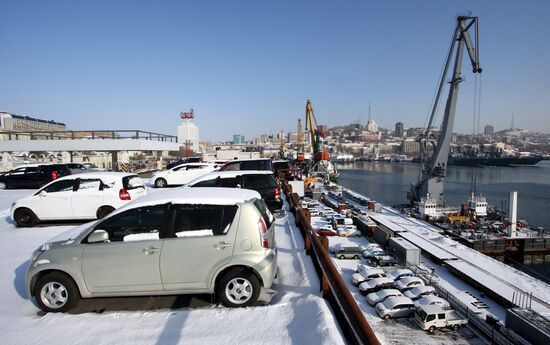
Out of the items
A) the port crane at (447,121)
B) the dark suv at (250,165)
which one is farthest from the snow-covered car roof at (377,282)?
the port crane at (447,121)

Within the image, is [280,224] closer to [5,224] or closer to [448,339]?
[5,224]

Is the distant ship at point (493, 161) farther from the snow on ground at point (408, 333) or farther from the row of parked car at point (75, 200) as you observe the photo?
the row of parked car at point (75, 200)

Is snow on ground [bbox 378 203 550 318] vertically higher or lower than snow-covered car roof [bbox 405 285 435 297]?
lower

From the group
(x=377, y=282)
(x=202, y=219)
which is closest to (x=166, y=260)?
(x=202, y=219)

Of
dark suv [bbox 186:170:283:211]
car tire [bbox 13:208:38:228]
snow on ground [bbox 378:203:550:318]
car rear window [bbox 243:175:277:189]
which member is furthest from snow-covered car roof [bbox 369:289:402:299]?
car tire [bbox 13:208:38:228]

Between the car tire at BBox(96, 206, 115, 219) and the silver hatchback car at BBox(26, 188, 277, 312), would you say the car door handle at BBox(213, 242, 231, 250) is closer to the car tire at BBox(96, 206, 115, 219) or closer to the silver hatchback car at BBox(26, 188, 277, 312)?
the silver hatchback car at BBox(26, 188, 277, 312)

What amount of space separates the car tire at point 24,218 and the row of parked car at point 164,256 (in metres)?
5.65

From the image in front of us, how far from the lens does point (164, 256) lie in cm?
359

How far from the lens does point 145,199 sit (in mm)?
4031

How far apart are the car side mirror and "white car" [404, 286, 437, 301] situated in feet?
46.2

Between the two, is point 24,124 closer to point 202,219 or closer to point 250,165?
point 250,165

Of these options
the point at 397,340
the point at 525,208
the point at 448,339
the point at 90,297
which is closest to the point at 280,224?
the point at 90,297

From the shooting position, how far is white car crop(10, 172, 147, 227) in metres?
7.97

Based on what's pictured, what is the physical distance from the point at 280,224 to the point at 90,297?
4.51m
